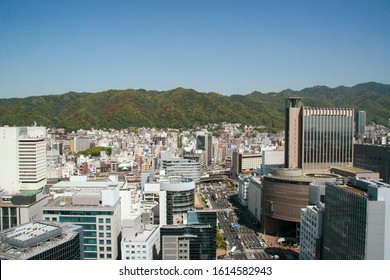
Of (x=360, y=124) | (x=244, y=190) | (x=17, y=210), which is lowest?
(x=244, y=190)

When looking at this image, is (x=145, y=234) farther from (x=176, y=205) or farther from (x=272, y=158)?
(x=272, y=158)

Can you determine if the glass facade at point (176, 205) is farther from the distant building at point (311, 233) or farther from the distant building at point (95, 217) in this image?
the distant building at point (311, 233)

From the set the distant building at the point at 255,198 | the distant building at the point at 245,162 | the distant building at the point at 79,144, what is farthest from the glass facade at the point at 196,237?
the distant building at the point at 79,144

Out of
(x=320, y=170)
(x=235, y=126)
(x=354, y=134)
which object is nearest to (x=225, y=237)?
(x=320, y=170)

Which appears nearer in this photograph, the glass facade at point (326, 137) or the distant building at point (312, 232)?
the distant building at point (312, 232)

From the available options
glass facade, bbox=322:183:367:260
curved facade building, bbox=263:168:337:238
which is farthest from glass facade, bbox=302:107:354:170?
glass facade, bbox=322:183:367:260

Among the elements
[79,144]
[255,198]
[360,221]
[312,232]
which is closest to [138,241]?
[312,232]
